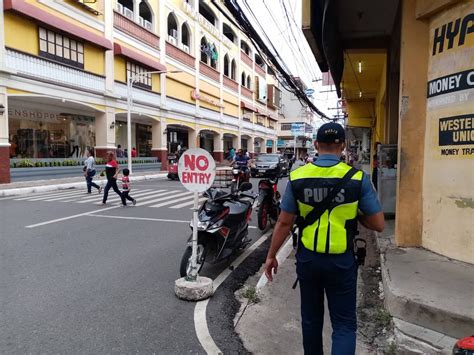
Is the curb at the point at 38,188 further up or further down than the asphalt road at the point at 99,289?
further up

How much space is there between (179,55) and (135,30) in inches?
229

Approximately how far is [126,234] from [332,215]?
5606 millimetres

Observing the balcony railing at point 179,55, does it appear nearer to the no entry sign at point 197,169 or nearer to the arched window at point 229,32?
the arched window at point 229,32

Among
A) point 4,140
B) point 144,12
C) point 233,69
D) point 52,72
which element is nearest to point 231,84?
point 233,69

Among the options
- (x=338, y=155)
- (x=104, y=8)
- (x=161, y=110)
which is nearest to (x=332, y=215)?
(x=338, y=155)

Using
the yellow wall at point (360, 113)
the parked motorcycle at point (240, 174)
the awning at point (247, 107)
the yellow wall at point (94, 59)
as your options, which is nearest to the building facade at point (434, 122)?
the parked motorcycle at point (240, 174)

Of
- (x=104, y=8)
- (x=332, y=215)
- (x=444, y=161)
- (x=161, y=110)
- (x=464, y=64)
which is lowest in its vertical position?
(x=332, y=215)

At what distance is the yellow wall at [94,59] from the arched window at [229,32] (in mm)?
20597

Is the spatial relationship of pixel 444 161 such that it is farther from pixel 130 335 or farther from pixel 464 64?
pixel 130 335

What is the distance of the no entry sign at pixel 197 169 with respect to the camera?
14.2 feet

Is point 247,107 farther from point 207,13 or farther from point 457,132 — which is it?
point 457,132

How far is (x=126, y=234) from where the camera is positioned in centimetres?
732

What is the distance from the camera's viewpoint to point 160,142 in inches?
1106

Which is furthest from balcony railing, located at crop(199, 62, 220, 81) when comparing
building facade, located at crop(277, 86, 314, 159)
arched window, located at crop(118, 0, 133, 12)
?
building facade, located at crop(277, 86, 314, 159)
